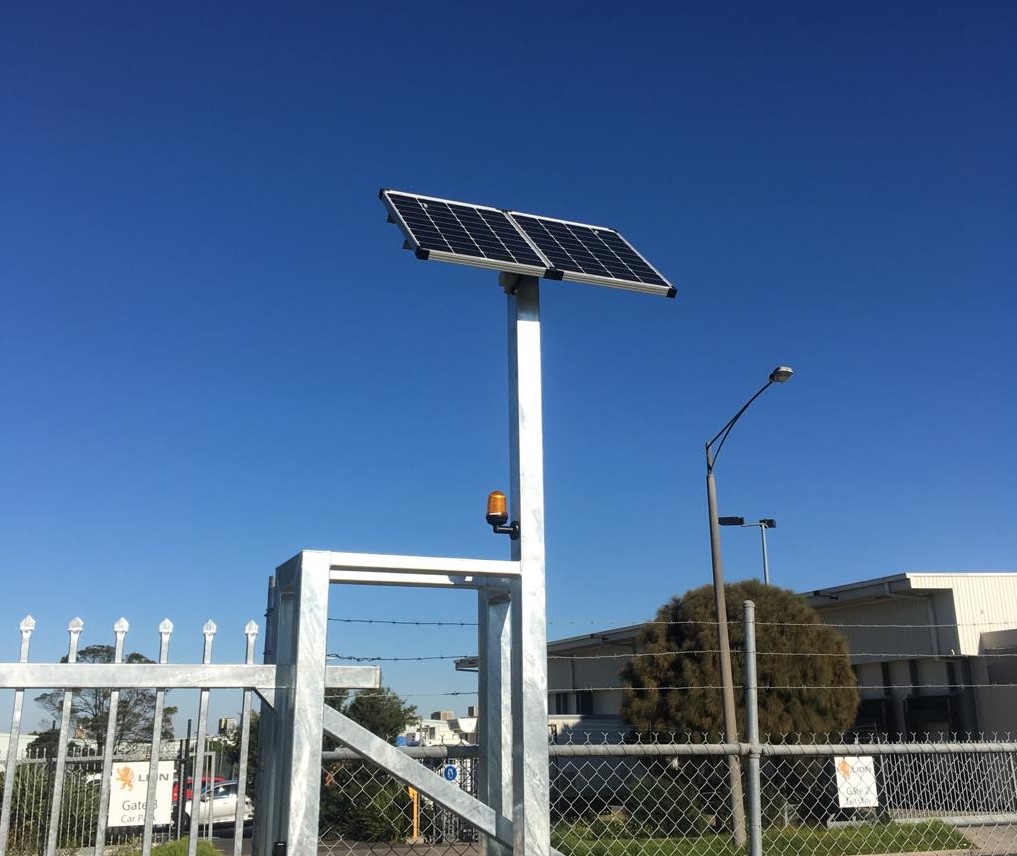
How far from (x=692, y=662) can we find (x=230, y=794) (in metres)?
11.2

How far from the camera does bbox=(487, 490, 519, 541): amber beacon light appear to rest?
468 cm

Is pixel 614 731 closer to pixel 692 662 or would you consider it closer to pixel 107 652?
pixel 692 662

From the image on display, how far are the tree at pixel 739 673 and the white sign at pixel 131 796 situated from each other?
29.6 ft

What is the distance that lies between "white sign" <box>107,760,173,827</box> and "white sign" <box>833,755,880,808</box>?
3724 millimetres

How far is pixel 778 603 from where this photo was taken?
19938mm

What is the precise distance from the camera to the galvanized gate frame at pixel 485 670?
152 inches

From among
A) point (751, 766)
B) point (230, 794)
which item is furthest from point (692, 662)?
point (751, 766)

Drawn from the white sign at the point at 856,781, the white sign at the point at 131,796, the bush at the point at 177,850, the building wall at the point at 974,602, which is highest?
the building wall at the point at 974,602

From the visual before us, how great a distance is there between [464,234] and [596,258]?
866 mm

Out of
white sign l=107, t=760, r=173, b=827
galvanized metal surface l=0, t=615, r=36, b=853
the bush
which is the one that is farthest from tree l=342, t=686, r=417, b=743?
galvanized metal surface l=0, t=615, r=36, b=853

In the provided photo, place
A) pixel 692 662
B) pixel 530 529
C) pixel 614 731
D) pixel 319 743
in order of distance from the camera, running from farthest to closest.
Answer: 1. pixel 614 731
2. pixel 692 662
3. pixel 530 529
4. pixel 319 743

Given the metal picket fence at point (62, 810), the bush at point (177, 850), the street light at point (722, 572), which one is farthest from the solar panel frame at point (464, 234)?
the street light at point (722, 572)

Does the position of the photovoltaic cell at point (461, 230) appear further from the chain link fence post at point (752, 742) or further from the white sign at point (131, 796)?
the white sign at point (131, 796)

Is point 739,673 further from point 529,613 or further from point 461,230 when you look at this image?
point 529,613
